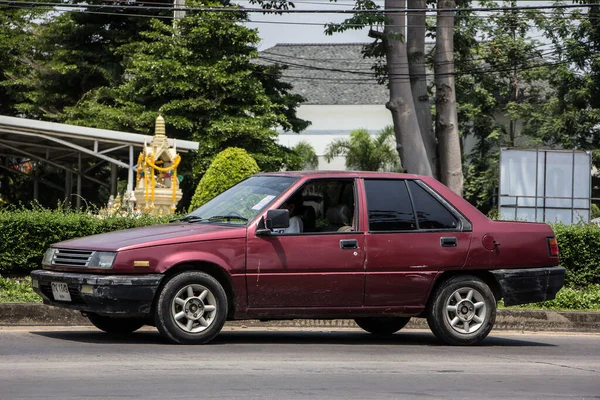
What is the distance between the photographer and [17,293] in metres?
13.7

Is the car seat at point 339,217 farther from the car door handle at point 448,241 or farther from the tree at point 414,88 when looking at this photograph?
the tree at point 414,88

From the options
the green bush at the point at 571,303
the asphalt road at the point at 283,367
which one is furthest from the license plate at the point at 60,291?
the green bush at the point at 571,303

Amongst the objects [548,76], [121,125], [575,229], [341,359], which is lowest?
[341,359]

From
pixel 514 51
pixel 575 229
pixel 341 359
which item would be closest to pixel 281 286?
pixel 341 359

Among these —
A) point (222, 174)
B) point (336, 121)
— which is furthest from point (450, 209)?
point (336, 121)

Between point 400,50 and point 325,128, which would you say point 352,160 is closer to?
point 325,128

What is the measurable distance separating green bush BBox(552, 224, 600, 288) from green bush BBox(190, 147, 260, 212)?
722cm

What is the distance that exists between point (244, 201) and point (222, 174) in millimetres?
12372

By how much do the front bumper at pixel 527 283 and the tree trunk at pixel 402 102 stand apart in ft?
48.9

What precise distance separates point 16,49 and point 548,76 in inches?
938

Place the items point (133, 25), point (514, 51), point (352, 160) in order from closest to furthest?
point (133, 25)
point (514, 51)
point (352, 160)

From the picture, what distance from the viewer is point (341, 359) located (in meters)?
9.57

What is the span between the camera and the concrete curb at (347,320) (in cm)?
1206

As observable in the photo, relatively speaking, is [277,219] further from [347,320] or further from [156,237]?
[347,320]
